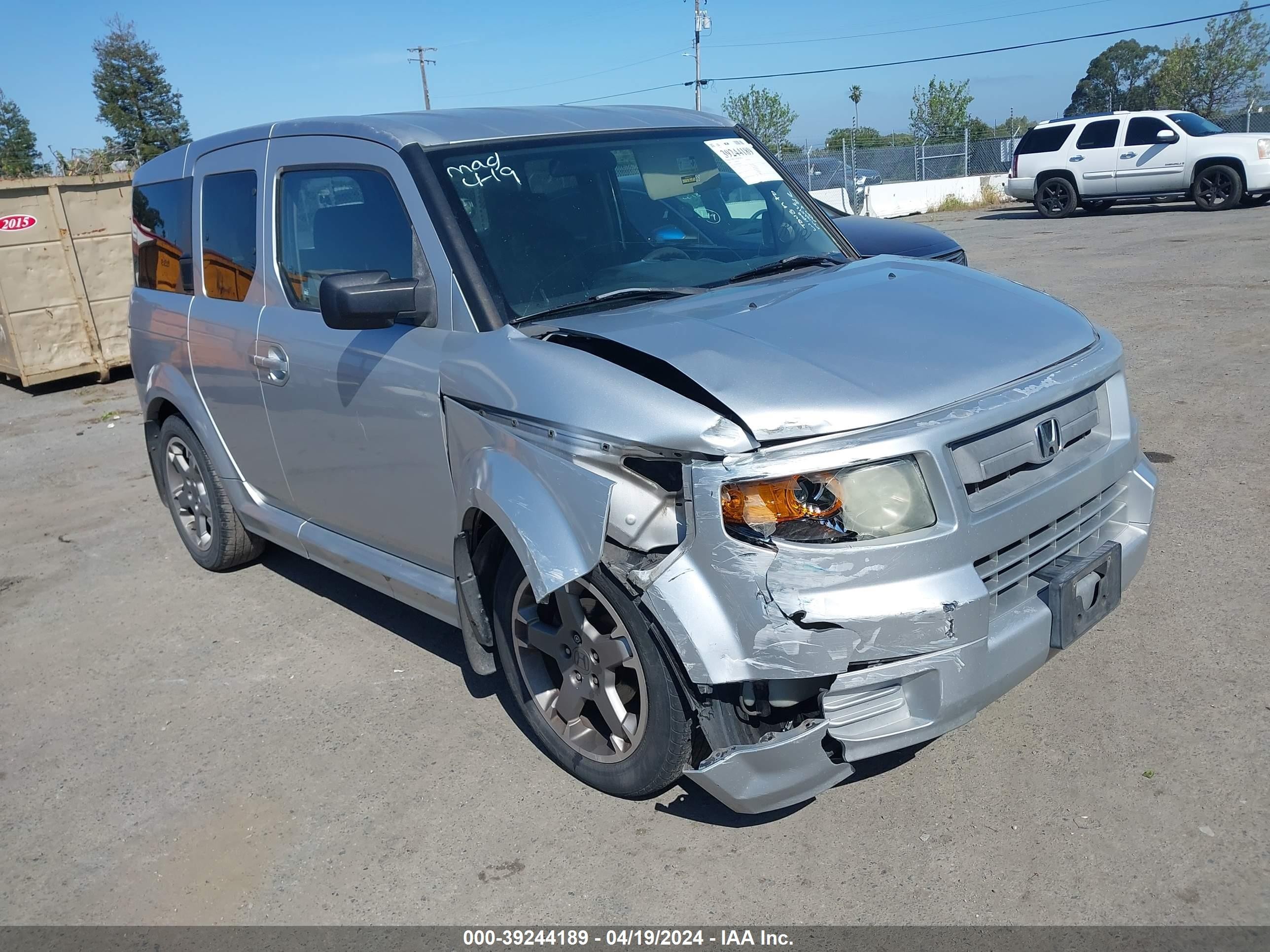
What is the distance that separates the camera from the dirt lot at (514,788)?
2771mm

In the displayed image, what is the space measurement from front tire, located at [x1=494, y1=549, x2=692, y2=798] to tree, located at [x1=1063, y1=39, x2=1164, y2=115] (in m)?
85.8

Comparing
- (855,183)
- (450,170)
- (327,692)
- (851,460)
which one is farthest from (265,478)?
(855,183)

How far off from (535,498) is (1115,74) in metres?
106

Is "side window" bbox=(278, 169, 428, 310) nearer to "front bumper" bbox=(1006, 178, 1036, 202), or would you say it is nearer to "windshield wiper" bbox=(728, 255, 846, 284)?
"windshield wiper" bbox=(728, 255, 846, 284)

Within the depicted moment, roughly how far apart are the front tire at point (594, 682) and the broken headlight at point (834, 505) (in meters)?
0.42

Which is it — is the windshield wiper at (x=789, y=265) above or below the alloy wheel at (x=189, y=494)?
above

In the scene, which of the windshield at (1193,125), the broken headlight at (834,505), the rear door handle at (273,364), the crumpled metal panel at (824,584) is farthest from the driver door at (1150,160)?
the broken headlight at (834,505)

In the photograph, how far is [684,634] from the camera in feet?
8.62

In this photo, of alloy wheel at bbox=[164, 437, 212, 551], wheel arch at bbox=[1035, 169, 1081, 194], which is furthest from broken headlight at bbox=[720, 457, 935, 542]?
wheel arch at bbox=[1035, 169, 1081, 194]

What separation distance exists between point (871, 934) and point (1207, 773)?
1.19 metres

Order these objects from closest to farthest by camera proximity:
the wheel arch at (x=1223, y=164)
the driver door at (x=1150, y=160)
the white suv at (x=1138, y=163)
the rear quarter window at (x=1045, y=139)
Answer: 1. the wheel arch at (x=1223, y=164)
2. the white suv at (x=1138, y=163)
3. the driver door at (x=1150, y=160)
4. the rear quarter window at (x=1045, y=139)

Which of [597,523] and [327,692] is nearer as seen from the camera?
[597,523]

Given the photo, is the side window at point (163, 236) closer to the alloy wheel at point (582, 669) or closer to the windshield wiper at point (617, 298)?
the windshield wiper at point (617, 298)

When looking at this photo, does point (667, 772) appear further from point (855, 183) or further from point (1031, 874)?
point (855, 183)
